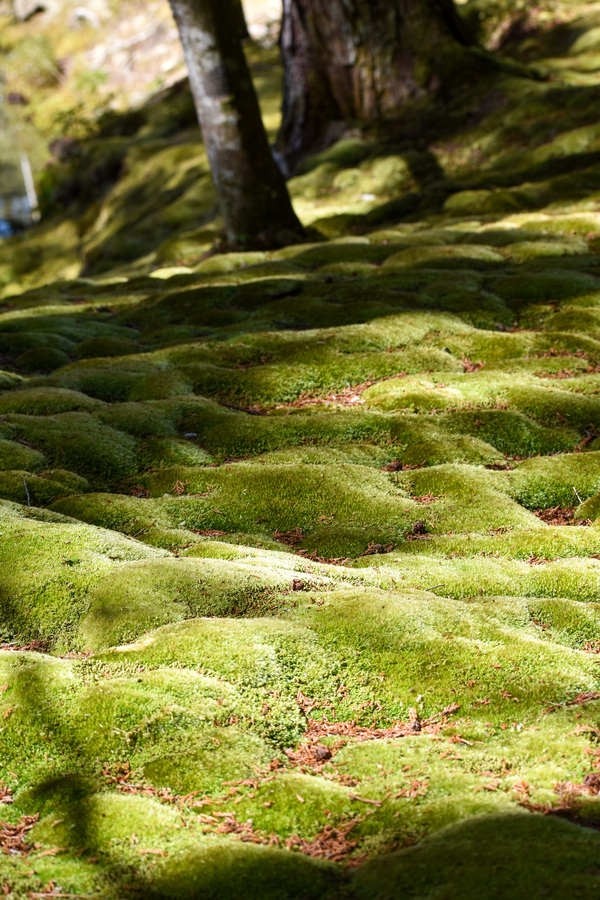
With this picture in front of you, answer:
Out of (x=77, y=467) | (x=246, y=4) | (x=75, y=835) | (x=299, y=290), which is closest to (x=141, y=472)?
(x=77, y=467)

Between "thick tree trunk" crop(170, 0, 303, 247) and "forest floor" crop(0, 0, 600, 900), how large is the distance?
2481 mm

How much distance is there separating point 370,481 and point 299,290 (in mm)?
9273

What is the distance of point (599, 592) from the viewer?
7398 mm

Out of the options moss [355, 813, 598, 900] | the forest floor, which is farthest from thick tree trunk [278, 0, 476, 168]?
moss [355, 813, 598, 900]

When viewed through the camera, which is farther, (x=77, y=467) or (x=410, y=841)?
(x=77, y=467)

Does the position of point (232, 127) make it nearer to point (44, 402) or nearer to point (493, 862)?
point (44, 402)

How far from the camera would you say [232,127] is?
823 inches

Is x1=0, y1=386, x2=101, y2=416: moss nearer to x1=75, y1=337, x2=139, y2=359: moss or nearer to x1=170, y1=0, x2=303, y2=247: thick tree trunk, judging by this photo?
x1=75, y1=337, x2=139, y2=359: moss

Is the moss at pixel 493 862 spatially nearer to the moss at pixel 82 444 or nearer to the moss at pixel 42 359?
the moss at pixel 82 444

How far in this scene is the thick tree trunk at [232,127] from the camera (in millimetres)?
19734

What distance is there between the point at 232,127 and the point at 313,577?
56.2 ft

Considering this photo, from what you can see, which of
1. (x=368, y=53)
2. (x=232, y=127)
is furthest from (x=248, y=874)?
(x=368, y=53)

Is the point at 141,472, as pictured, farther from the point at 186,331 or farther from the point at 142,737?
the point at 186,331

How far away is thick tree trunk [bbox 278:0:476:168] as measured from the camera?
27984 mm
